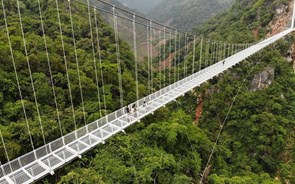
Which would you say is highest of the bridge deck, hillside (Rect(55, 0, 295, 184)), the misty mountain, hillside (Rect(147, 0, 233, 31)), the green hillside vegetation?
the bridge deck

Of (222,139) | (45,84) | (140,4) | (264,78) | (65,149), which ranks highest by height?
(65,149)

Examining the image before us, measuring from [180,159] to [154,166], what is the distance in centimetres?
250

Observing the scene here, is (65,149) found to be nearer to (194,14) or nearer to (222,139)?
(222,139)

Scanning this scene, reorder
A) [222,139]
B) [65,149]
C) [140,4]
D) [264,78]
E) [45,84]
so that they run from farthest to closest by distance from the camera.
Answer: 1. [140,4]
2. [264,78]
3. [222,139]
4. [45,84]
5. [65,149]

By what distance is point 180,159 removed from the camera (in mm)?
12312

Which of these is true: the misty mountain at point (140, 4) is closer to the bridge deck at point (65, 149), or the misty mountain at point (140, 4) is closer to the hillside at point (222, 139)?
the hillside at point (222, 139)

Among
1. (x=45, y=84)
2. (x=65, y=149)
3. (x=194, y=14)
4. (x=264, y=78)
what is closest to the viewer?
(x=65, y=149)

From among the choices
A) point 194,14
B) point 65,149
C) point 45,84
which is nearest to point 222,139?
point 45,84

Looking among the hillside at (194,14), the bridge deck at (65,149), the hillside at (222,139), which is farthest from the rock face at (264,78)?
the hillside at (194,14)

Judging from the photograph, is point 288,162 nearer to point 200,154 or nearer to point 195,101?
point 200,154

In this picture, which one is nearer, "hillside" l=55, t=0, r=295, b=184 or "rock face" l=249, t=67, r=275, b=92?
"hillside" l=55, t=0, r=295, b=184

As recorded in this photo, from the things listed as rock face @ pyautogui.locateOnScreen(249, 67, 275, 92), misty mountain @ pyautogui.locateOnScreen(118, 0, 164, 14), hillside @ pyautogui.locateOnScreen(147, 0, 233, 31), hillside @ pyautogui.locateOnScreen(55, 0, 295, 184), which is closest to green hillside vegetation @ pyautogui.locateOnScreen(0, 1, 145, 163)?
hillside @ pyautogui.locateOnScreen(55, 0, 295, 184)

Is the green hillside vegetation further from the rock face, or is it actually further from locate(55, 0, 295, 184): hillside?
the rock face

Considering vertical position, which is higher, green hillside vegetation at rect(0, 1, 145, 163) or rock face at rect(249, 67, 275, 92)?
green hillside vegetation at rect(0, 1, 145, 163)
